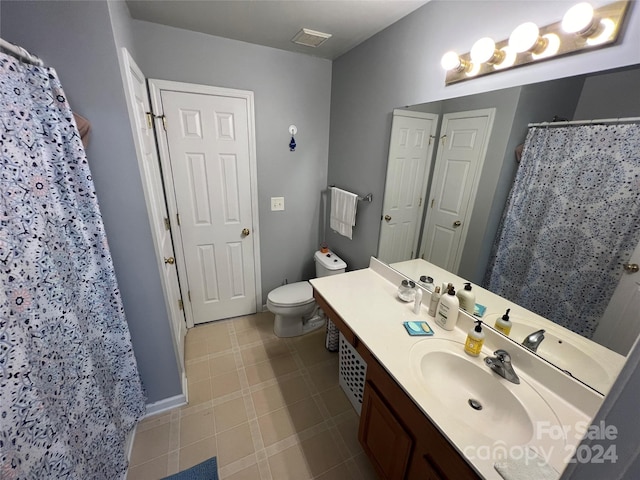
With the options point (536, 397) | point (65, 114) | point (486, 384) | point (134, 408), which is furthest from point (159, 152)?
point (536, 397)

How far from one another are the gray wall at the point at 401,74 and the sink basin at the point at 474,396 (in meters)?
0.97

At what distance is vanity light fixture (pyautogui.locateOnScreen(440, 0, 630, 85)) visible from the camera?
0.78m

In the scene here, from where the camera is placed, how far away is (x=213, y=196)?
2170 mm

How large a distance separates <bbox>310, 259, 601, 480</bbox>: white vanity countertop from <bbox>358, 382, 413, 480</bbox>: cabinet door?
0.20m

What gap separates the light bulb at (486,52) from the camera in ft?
3.43

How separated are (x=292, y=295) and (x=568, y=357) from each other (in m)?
1.73

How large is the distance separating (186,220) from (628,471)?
240 centimetres

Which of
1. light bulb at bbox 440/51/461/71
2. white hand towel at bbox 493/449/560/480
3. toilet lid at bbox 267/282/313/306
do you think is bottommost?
toilet lid at bbox 267/282/313/306

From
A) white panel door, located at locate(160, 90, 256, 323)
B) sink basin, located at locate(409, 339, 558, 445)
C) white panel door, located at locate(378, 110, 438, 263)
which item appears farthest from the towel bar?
sink basin, located at locate(409, 339, 558, 445)

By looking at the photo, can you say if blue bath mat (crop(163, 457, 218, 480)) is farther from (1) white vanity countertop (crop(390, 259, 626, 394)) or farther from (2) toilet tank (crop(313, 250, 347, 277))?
(1) white vanity countertop (crop(390, 259, 626, 394))

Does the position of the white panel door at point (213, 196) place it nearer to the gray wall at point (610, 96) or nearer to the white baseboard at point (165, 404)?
the white baseboard at point (165, 404)

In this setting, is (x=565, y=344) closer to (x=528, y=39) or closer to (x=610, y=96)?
(x=610, y=96)

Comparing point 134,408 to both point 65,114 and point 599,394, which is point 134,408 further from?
point 599,394

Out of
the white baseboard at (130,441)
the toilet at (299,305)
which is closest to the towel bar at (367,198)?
the toilet at (299,305)
